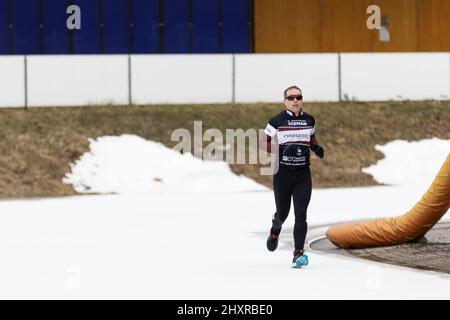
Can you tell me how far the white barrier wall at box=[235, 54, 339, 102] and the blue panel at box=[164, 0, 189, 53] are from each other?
7.48 m

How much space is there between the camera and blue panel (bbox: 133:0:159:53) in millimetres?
39688

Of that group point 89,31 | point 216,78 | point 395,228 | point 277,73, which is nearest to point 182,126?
point 216,78

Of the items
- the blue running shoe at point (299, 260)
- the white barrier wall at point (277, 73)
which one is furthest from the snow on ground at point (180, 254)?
the white barrier wall at point (277, 73)

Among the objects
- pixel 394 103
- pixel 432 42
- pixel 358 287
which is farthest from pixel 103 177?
pixel 432 42

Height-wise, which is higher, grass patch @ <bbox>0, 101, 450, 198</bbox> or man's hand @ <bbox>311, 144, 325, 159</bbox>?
man's hand @ <bbox>311, 144, 325, 159</bbox>

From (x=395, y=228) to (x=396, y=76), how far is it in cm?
1929

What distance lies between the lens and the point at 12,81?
31.0 meters

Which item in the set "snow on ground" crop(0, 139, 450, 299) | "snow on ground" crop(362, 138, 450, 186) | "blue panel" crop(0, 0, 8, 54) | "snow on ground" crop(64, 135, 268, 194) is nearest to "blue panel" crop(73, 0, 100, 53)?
"blue panel" crop(0, 0, 8, 54)

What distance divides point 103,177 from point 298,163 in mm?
13798

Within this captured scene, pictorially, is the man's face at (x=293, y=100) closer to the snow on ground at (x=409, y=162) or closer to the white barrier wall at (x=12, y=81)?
the snow on ground at (x=409, y=162)

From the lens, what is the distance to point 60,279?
490 inches

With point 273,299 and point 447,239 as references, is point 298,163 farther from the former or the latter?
point 447,239

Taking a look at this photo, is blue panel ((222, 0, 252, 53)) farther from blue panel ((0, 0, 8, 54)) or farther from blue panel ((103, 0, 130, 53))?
blue panel ((0, 0, 8, 54))

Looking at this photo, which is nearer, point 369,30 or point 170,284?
point 170,284
